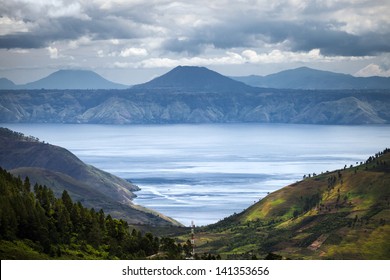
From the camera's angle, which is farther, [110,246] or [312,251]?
[312,251]

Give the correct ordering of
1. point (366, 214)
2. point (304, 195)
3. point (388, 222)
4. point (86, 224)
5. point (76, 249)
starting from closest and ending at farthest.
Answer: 1. point (76, 249)
2. point (86, 224)
3. point (388, 222)
4. point (366, 214)
5. point (304, 195)

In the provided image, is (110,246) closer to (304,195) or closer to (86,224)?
(86,224)

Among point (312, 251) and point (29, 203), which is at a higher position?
point (29, 203)
